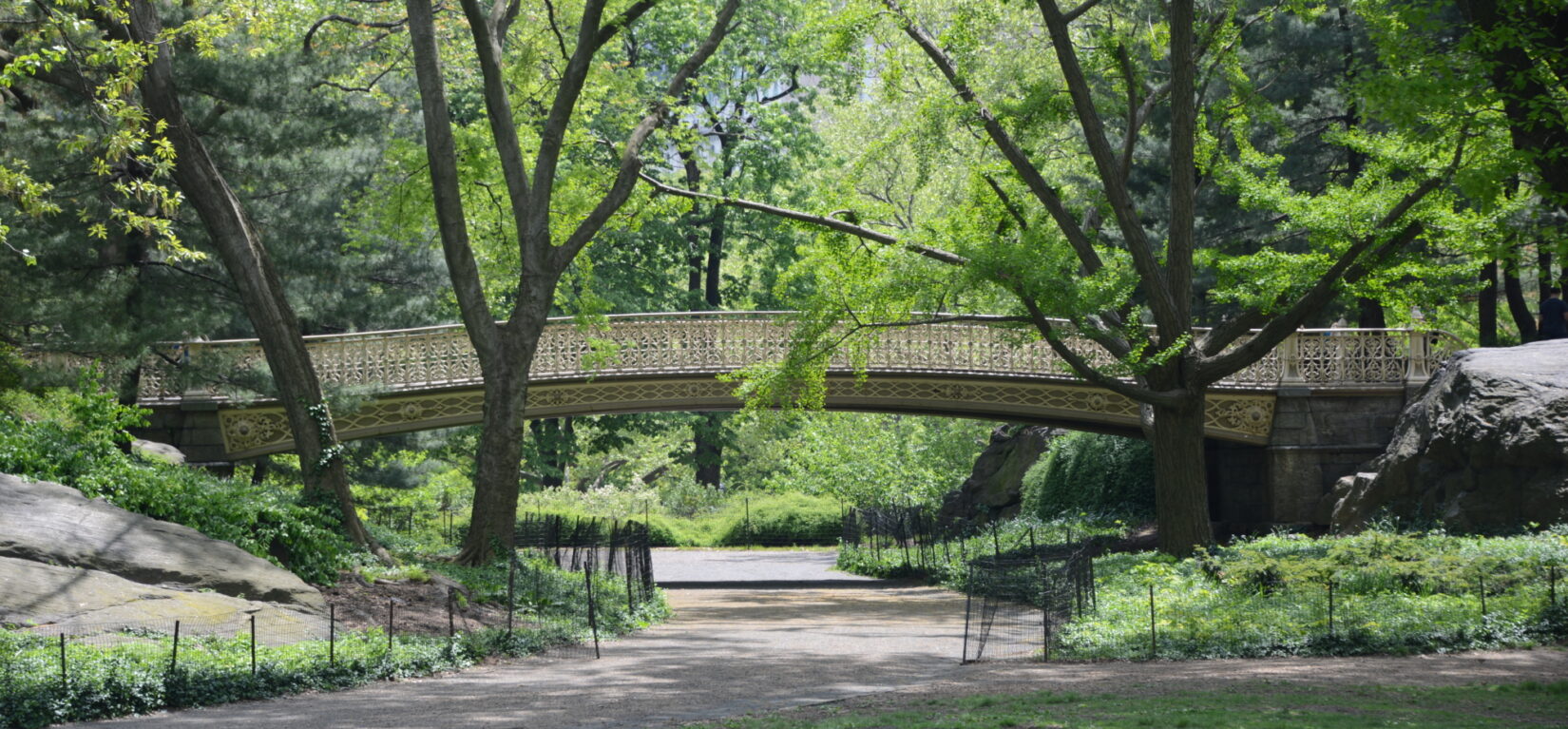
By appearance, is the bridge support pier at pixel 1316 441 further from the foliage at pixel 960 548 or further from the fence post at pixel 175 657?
the fence post at pixel 175 657

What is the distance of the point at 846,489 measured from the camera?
3659 centimetres

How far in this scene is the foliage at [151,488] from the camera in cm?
1340

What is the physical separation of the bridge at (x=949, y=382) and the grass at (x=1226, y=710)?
1464cm

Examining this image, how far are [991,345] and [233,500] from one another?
49.2ft

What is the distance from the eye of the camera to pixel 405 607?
14297 millimetres

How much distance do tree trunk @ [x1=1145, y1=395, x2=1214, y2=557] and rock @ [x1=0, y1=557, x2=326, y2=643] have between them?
35.7 feet

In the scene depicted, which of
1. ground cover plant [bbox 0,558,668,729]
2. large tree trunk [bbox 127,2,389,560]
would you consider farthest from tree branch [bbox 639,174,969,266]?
ground cover plant [bbox 0,558,668,729]

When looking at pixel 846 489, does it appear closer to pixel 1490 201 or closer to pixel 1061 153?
pixel 1061 153

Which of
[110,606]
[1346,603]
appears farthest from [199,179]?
[1346,603]

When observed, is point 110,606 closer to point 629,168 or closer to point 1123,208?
point 629,168

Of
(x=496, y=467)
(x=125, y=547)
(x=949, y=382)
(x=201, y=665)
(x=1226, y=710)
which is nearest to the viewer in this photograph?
(x=1226, y=710)

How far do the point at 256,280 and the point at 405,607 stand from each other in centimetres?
502

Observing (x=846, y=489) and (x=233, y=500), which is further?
(x=846, y=489)

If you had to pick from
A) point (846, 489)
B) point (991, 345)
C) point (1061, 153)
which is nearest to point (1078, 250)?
point (991, 345)
